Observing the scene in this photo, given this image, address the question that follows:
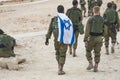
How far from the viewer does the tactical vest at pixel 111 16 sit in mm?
15711

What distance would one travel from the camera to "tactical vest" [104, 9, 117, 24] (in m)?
15.7

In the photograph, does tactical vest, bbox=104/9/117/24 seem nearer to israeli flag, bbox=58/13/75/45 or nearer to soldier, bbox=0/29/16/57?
soldier, bbox=0/29/16/57

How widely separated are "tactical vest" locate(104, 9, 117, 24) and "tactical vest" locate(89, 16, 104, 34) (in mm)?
3027

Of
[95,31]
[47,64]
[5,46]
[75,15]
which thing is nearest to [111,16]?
[75,15]

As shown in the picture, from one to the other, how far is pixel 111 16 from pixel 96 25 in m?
3.20

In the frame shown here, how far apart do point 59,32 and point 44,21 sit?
17620mm

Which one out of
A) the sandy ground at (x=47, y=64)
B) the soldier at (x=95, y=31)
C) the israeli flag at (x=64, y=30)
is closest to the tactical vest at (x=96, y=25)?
the soldier at (x=95, y=31)

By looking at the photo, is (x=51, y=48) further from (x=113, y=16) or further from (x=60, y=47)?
(x=60, y=47)

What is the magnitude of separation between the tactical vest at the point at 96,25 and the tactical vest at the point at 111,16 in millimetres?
3027

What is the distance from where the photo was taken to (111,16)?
1577cm

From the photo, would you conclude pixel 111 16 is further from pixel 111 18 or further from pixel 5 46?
pixel 5 46

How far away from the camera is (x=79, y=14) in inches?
623

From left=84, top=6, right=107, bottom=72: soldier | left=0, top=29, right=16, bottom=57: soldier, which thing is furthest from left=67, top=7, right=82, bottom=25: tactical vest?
left=84, top=6, right=107, bottom=72: soldier

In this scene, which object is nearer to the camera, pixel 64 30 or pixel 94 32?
pixel 64 30
